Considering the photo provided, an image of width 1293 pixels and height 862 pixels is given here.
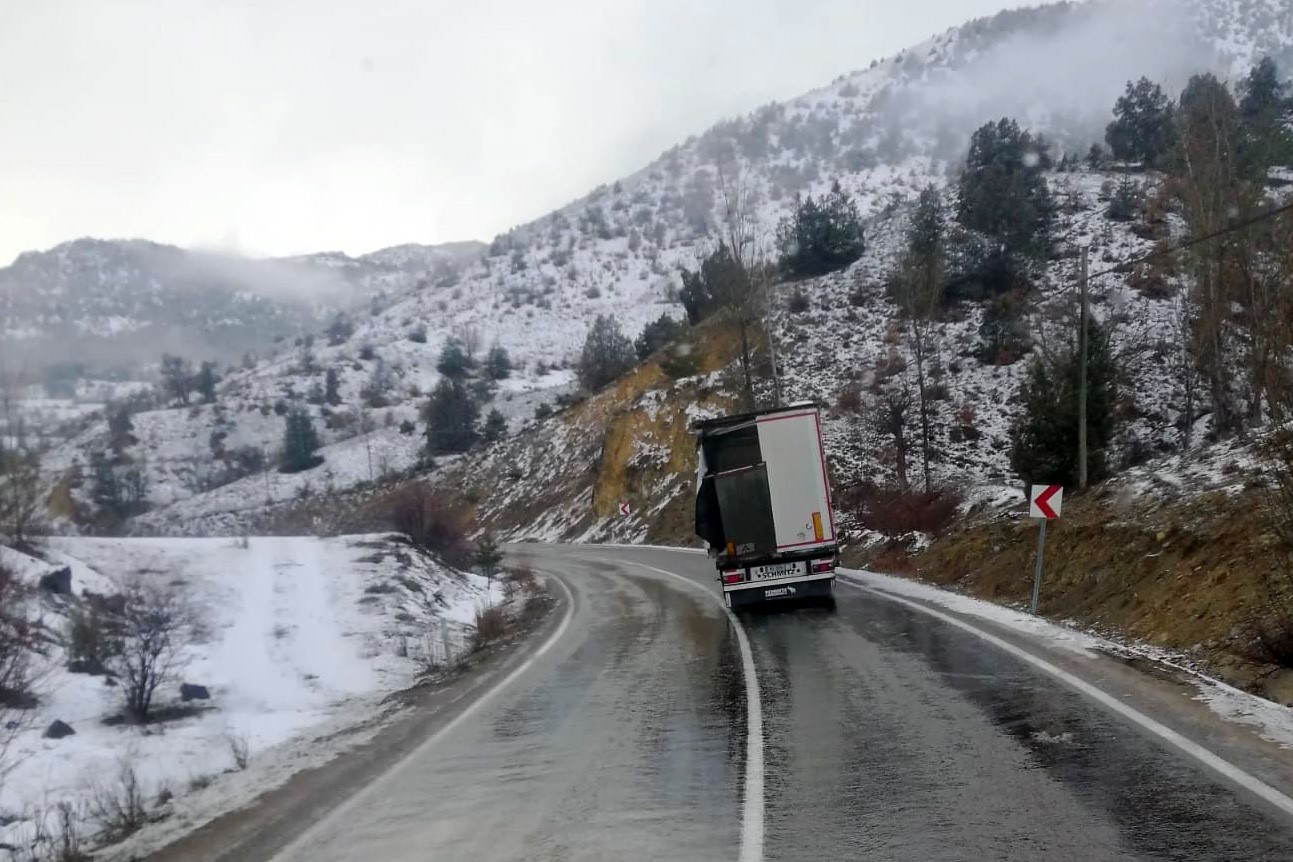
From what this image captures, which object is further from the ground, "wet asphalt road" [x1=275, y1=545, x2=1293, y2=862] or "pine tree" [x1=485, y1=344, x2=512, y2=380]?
"pine tree" [x1=485, y1=344, x2=512, y2=380]

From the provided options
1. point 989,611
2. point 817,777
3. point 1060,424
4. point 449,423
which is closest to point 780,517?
point 989,611

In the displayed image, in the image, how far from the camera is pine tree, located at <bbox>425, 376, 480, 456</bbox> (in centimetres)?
7862

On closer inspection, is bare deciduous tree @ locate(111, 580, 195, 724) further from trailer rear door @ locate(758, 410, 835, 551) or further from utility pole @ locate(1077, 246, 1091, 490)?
utility pole @ locate(1077, 246, 1091, 490)

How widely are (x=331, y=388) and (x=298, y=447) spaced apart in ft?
81.3

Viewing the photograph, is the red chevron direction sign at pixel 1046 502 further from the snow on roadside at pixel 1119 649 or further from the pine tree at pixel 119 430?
the pine tree at pixel 119 430

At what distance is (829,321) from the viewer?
54.1 m

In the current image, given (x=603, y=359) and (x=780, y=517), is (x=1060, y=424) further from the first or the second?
(x=603, y=359)

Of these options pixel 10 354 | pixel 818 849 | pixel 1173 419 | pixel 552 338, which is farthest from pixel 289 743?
pixel 552 338

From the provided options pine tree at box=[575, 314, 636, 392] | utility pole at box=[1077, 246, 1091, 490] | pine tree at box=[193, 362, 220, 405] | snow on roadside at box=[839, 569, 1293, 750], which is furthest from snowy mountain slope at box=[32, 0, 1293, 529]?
snow on roadside at box=[839, 569, 1293, 750]

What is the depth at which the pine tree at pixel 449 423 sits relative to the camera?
258ft

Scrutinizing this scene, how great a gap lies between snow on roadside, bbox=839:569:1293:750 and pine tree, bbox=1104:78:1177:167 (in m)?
49.4

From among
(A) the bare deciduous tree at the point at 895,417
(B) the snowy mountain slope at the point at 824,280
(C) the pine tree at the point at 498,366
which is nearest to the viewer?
(A) the bare deciduous tree at the point at 895,417

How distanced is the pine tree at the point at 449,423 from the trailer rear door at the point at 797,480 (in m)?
63.6

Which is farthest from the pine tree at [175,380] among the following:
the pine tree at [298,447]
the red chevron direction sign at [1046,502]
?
the red chevron direction sign at [1046,502]
